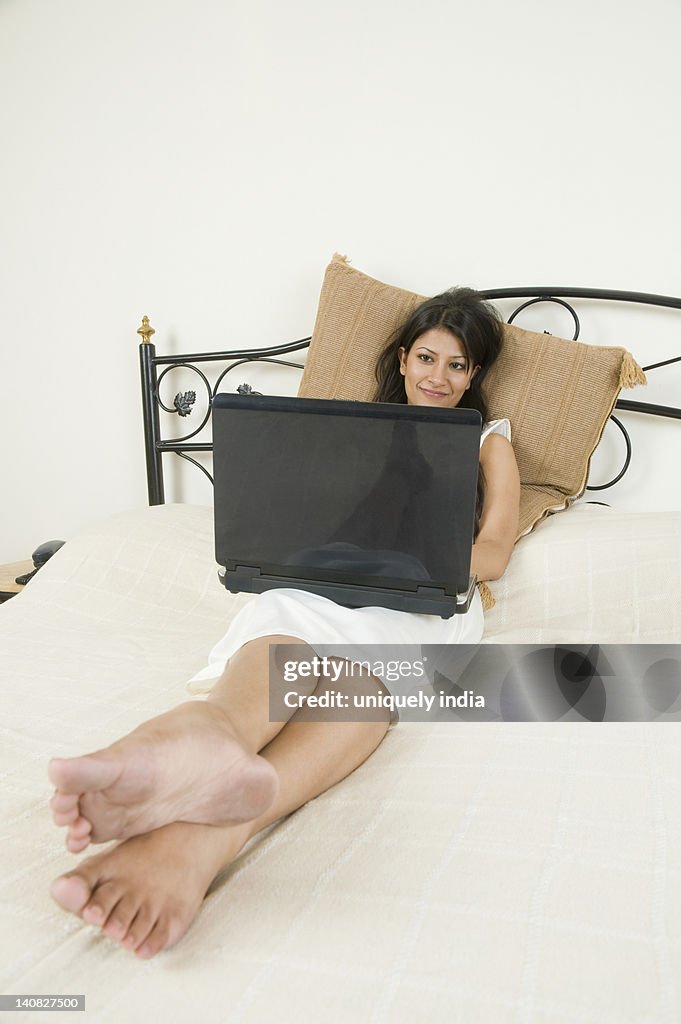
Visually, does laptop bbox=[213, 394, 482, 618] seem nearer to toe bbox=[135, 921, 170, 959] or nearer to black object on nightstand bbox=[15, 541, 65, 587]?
toe bbox=[135, 921, 170, 959]

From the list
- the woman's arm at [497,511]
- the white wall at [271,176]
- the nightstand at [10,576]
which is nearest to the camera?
the woman's arm at [497,511]

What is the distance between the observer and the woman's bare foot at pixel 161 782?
0.66 metres

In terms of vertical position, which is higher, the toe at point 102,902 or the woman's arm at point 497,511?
the woman's arm at point 497,511

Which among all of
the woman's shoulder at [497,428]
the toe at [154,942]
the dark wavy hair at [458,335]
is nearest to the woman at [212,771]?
the toe at [154,942]

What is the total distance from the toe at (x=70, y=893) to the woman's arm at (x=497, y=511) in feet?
2.80

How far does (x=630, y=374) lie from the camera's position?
1.68m

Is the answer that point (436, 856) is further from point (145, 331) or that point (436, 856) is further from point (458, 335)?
point (145, 331)

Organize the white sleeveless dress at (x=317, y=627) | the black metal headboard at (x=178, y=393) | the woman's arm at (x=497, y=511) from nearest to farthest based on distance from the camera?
the white sleeveless dress at (x=317, y=627), the woman's arm at (x=497, y=511), the black metal headboard at (x=178, y=393)

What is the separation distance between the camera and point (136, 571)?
1.71 meters

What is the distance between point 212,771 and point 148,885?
10 centimetres

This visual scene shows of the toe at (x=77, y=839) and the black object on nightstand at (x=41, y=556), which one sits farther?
the black object on nightstand at (x=41, y=556)

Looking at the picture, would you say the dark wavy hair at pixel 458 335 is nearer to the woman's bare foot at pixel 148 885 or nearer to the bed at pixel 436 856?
the bed at pixel 436 856

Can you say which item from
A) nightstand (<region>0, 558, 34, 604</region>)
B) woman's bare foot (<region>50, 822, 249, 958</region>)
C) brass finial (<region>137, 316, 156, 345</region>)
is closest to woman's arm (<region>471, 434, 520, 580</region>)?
woman's bare foot (<region>50, 822, 249, 958</region>)

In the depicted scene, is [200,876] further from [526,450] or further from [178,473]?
[178,473]
